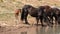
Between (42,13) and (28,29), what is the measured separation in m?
1.91

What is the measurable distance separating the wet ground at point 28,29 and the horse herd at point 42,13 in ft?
2.42

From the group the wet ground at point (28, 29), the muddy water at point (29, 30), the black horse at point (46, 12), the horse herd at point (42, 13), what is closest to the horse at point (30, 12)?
the horse herd at point (42, 13)

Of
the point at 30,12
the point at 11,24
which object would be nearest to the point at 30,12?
the point at 30,12

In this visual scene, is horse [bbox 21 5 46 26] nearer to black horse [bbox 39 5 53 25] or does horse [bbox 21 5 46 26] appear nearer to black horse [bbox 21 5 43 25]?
black horse [bbox 21 5 43 25]

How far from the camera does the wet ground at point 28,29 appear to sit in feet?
45.5

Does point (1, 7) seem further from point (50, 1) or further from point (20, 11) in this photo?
point (50, 1)

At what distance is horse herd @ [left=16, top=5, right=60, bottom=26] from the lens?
643 inches

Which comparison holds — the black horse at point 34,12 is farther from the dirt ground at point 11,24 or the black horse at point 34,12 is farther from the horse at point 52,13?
the dirt ground at point 11,24

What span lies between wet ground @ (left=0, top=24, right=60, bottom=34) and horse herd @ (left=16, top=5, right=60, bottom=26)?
0.74 m

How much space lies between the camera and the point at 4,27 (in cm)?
1441

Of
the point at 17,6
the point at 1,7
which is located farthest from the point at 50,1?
the point at 1,7

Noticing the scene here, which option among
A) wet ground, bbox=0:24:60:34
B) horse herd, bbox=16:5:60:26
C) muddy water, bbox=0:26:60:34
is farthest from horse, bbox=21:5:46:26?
muddy water, bbox=0:26:60:34

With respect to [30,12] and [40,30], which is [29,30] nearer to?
[40,30]

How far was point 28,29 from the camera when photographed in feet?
49.1
